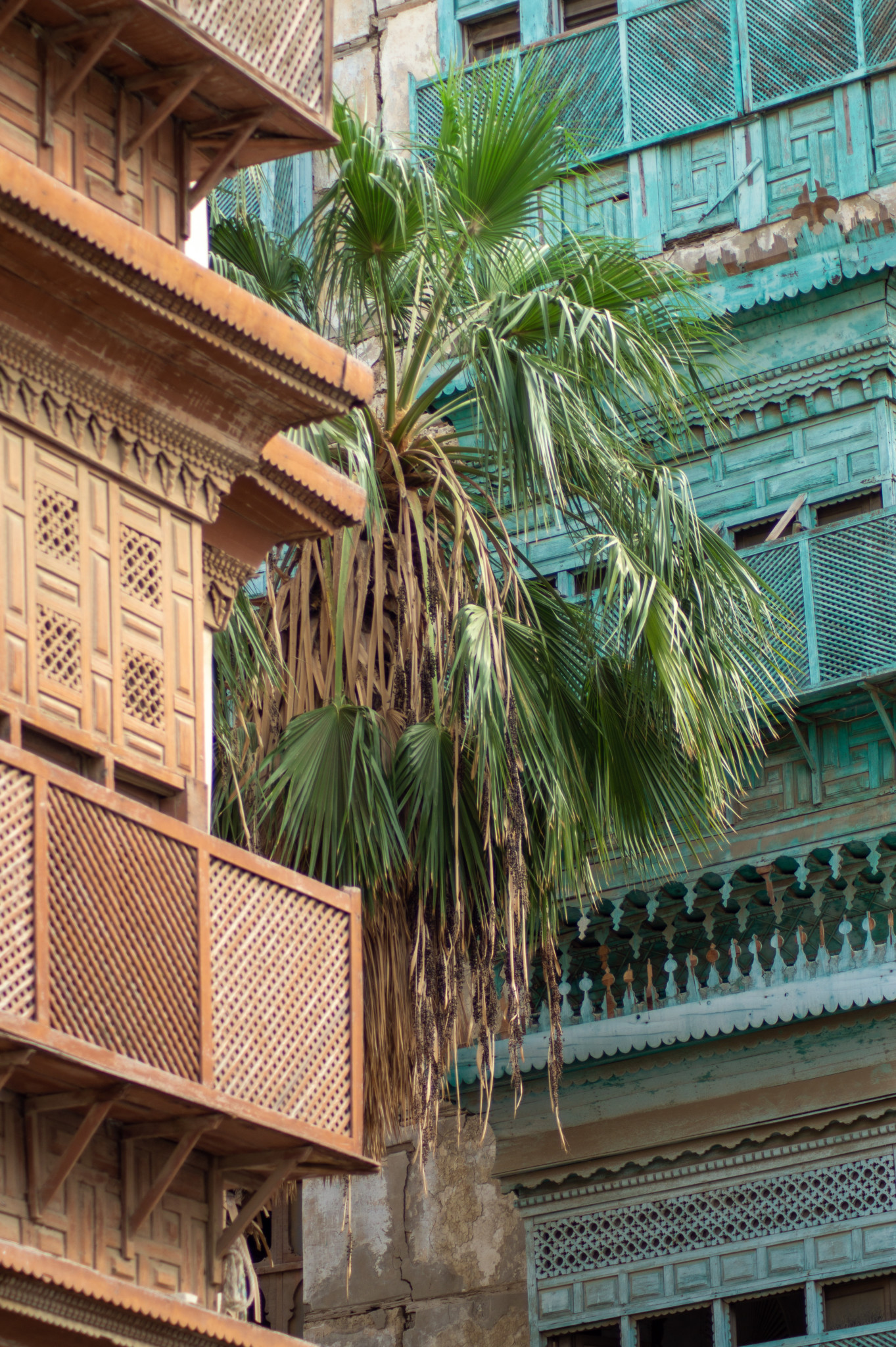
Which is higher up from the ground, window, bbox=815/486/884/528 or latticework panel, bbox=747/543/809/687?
window, bbox=815/486/884/528

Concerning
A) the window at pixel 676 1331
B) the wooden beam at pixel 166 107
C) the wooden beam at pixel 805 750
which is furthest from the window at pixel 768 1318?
the wooden beam at pixel 166 107

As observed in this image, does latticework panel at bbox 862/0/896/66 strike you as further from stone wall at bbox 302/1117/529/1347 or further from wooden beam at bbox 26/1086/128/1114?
wooden beam at bbox 26/1086/128/1114

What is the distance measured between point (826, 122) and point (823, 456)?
2.11 meters

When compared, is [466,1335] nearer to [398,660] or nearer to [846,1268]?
[846,1268]

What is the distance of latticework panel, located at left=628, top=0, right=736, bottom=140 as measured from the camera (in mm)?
17172

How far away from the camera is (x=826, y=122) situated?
16.7 metres

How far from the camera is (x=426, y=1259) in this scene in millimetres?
16172

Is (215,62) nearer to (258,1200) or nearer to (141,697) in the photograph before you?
(141,697)

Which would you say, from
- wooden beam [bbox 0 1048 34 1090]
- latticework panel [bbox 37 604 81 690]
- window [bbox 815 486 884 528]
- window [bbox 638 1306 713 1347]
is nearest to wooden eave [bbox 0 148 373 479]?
latticework panel [bbox 37 604 81 690]

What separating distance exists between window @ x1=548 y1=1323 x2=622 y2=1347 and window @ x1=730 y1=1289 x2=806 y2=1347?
0.65 metres

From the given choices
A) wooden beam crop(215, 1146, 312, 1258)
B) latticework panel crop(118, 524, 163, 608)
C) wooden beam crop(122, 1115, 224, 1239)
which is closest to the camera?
wooden beam crop(122, 1115, 224, 1239)

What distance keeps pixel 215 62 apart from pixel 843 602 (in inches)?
237

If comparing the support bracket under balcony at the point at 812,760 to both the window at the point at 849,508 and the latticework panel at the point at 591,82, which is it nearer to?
the window at the point at 849,508

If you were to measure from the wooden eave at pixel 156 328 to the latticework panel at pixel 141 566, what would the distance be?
447 millimetres
